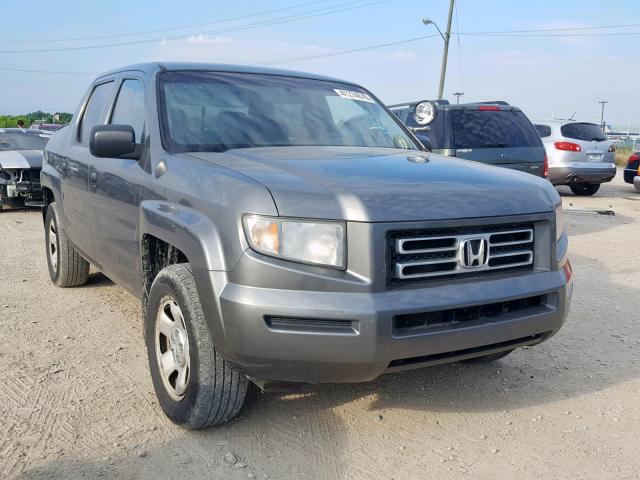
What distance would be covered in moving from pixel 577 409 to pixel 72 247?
3852 mm

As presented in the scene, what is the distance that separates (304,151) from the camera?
338 cm

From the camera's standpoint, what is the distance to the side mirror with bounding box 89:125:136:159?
10.9 ft

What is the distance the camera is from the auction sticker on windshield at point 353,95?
4.29 meters

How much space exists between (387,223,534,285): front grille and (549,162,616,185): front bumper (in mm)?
11003

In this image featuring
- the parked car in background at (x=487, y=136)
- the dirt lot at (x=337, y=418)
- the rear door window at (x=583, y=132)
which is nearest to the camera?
the dirt lot at (x=337, y=418)

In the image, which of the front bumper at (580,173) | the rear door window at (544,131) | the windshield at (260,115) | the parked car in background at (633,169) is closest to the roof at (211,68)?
the windshield at (260,115)

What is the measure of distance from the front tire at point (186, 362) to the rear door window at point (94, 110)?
1982 mm

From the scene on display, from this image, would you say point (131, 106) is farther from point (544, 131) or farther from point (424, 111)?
point (544, 131)

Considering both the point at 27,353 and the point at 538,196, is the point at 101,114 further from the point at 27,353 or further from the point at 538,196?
the point at 538,196

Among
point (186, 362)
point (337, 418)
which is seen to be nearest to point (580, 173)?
point (337, 418)

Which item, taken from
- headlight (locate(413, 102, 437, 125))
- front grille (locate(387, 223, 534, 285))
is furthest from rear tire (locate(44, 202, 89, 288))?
headlight (locate(413, 102, 437, 125))

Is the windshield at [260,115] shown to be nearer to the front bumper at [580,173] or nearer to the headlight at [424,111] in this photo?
the headlight at [424,111]

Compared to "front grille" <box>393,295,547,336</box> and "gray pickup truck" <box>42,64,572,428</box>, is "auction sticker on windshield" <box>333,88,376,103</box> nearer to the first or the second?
"gray pickup truck" <box>42,64,572,428</box>

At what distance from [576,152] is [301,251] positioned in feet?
39.2
